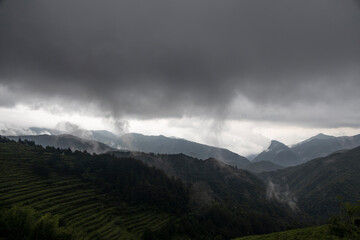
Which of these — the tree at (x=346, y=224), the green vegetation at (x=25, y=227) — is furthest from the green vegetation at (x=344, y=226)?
the green vegetation at (x=25, y=227)

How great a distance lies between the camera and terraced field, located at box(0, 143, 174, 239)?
107 meters

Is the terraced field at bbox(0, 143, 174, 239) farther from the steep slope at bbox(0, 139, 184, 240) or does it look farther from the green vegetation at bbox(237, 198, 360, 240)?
the green vegetation at bbox(237, 198, 360, 240)

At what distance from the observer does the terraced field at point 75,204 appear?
107 meters

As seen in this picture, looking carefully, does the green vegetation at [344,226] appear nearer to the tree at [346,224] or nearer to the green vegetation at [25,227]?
the tree at [346,224]

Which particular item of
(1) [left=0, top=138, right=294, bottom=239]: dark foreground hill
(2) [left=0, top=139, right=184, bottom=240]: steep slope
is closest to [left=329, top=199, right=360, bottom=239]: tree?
(2) [left=0, top=139, right=184, bottom=240]: steep slope

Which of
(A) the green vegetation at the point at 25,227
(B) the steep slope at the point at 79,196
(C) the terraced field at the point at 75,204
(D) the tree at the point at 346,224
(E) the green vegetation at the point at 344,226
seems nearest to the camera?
(E) the green vegetation at the point at 344,226

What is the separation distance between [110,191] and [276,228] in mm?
144367

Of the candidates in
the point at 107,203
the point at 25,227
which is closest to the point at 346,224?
the point at 25,227

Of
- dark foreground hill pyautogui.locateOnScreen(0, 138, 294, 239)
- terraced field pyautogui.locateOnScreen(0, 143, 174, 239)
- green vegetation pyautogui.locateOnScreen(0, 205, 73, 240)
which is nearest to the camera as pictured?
green vegetation pyautogui.locateOnScreen(0, 205, 73, 240)

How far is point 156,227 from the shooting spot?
133m

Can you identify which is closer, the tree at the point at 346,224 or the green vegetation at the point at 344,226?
the green vegetation at the point at 344,226


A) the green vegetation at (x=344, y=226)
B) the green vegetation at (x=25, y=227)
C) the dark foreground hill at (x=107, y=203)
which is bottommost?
the dark foreground hill at (x=107, y=203)

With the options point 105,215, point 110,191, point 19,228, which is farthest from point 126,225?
point 19,228

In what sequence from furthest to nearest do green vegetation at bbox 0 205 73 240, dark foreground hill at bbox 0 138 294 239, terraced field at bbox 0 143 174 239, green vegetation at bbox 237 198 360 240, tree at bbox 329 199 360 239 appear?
→ dark foreground hill at bbox 0 138 294 239, terraced field at bbox 0 143 174 239, green vegetation at bbox 0 205 73 240, tree at bbox 329 199 360 239, green vegetation at bbox 237 198 360 240
